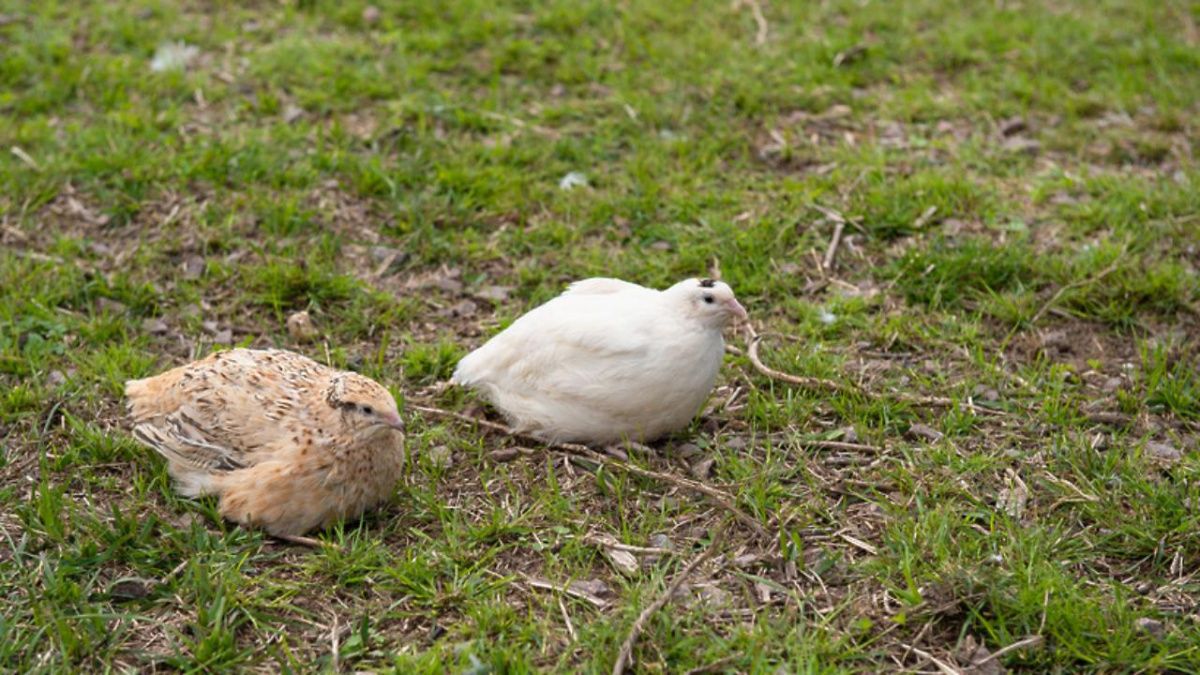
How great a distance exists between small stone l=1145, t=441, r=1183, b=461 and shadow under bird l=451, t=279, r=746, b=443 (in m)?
1.78

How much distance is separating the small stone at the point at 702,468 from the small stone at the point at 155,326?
274cm

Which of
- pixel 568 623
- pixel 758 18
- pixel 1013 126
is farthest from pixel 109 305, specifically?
pixel 1013 126

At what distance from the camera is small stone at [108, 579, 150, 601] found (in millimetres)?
4645

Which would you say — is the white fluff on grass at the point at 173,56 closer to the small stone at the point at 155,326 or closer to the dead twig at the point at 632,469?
Result: the small stone at the point at 155,326

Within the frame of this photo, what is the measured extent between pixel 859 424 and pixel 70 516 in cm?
318

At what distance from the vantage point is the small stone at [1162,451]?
5.46 meters

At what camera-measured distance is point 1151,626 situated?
4.49m

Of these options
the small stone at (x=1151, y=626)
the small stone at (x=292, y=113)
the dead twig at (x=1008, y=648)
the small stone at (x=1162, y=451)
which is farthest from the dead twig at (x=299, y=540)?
the small stone at (x=292, y=113)

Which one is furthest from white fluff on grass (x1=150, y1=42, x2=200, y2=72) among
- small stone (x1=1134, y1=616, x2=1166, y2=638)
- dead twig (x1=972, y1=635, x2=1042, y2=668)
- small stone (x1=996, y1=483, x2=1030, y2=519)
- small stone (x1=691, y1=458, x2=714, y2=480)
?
small stone (x1=1134, y1=616, x2=1166, y2=638)

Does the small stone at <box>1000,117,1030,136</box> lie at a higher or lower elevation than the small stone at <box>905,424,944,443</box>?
higher

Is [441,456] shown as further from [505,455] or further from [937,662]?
[937,662]

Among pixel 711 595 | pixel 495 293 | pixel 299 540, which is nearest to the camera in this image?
pixel 711 595

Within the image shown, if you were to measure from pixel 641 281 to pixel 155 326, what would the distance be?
242 centimetres

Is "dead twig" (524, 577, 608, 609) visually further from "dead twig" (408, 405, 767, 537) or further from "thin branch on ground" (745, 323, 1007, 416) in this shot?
"thin branch on ground" (745, 323, 1007, 416)
